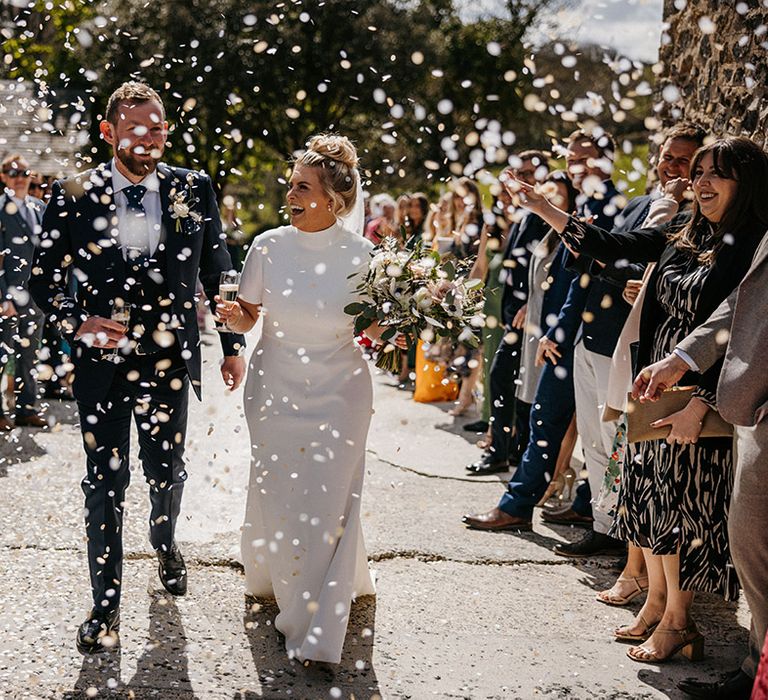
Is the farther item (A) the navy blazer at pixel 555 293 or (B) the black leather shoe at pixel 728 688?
(A) the navy blazer at pixel 555 293

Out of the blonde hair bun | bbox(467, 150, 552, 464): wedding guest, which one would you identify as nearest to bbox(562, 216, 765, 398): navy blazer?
the blonde hair bun

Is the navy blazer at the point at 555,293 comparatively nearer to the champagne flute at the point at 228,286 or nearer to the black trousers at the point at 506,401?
the black trousers at the point at 506,401

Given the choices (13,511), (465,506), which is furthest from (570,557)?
(13,511)

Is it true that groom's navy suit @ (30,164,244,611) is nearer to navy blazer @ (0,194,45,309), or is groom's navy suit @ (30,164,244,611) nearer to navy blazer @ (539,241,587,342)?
navy blazer @ (539,241,587,342)

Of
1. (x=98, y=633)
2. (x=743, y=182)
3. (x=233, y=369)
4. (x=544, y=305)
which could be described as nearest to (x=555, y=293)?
(x=544, y=305)

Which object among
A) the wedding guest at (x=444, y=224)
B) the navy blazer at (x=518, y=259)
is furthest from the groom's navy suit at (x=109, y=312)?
the wedding guest at (x=444, y=224)

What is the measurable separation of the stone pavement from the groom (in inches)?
11.5

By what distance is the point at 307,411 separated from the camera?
4.18m

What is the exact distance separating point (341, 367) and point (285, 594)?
0.95 meters

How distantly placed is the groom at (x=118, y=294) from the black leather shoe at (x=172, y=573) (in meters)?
0.44

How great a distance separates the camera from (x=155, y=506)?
4.57 m

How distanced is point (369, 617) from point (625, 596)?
1.25 meters

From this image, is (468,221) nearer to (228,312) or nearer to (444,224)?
(444,224)

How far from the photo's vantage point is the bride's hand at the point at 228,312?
411 cm
